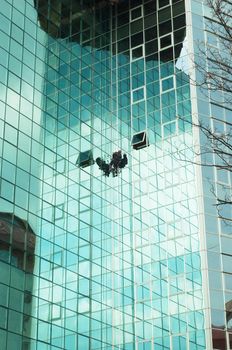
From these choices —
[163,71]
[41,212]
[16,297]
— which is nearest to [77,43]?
[163,71]

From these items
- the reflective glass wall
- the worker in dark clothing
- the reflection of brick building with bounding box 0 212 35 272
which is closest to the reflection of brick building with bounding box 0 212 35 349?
the reflection of brick building with bounding box 0 212 35 272

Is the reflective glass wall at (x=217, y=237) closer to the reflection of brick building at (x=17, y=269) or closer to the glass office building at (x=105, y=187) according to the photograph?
the glass office building at (x=105, y=187)

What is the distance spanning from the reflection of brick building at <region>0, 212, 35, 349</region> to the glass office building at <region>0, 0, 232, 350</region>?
0.06 m

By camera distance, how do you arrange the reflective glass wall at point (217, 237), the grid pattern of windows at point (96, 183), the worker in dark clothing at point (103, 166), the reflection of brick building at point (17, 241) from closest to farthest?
1. the reflection of brick building at point (17, 241)
2. the grid pattern of windows at point (96, 183)
3. the reflective glass wall at point (217, 237)
4. the worker in dark clothing at point (103, 166)

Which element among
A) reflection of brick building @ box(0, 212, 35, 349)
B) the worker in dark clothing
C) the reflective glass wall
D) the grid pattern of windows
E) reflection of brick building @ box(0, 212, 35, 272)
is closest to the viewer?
reflection of brick building @ box(0, 212, 35, 349)

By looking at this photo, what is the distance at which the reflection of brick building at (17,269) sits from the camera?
2838 centimetres

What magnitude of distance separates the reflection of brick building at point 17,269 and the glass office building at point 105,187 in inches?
2.3

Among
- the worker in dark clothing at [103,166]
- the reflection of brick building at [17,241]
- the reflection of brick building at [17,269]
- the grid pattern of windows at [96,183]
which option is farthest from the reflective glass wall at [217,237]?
the reflection of brick building at [17,269]

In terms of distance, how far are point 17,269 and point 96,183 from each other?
8971mm

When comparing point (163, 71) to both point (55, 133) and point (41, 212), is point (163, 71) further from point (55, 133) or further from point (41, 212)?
point (41, 212)

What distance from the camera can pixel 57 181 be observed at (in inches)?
1341

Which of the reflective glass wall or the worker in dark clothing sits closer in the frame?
the reflective glass wall

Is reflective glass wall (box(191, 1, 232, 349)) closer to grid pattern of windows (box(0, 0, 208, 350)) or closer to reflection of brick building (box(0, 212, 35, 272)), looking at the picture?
grid pattern of windows (box(0, 0, 208, 350))

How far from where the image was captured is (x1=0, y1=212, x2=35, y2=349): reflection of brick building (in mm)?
28375
